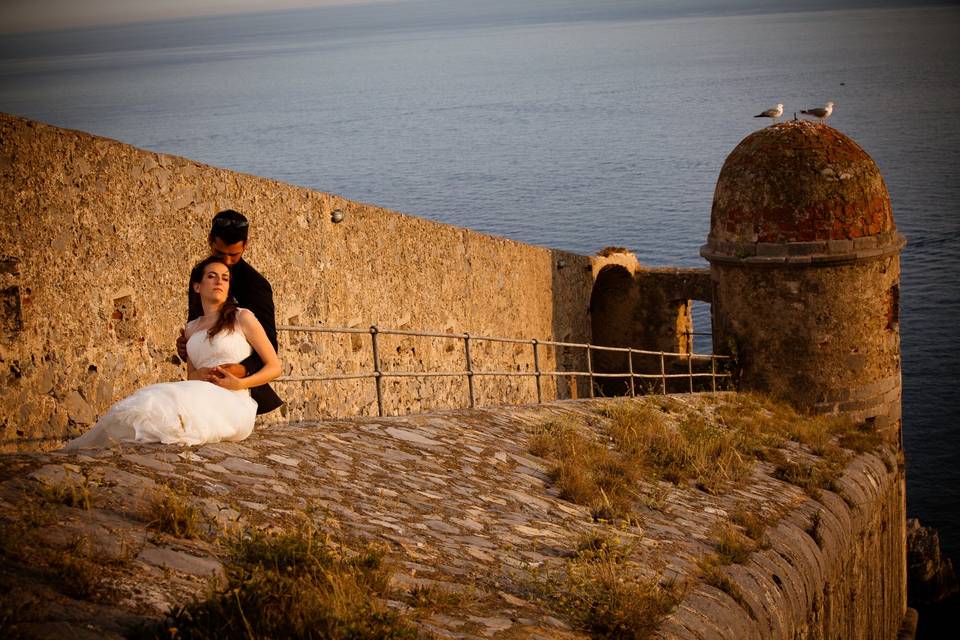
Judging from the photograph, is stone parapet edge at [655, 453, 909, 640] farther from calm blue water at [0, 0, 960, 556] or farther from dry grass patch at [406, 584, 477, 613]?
calm blue water at [0, 0, 960, 556]

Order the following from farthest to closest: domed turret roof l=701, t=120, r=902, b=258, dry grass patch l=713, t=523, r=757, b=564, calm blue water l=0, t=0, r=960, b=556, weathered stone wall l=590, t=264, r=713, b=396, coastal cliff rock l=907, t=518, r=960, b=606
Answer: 1. calm blue water l=0, t=0, r=960, b=556
2. coastal cliff rock l=907, t=518, r=960, b=606
3. weathered stone wall l=590, t=264, r=713, b=396
4. domed turret roof l=701, t=120, r=902, b=258
5. dry grass patch l=713, t=523, r=757, b=564

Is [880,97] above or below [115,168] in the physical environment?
above

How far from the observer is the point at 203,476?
5.70 m

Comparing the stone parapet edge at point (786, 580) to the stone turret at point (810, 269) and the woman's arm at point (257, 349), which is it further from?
the stone turret at point (810, 269)

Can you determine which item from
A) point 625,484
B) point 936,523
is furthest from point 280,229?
point 936,523

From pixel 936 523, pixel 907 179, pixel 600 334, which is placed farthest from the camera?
pixel 907 179

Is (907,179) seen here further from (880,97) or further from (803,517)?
(803,517)

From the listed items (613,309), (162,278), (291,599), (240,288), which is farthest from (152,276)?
(613,309)

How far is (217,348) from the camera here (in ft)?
20.1

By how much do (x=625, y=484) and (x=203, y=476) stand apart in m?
3.62

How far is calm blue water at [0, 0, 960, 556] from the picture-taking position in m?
41.0

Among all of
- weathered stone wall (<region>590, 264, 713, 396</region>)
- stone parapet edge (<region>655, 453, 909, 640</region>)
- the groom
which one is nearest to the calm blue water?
weathered stone wall (<region>590, 264, 713, 396</region>)

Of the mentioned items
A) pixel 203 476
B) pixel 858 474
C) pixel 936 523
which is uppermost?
pixel 203 476

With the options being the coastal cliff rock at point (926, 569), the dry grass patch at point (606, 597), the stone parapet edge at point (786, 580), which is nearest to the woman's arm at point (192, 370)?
the dry grass patch at point (606, 597)
